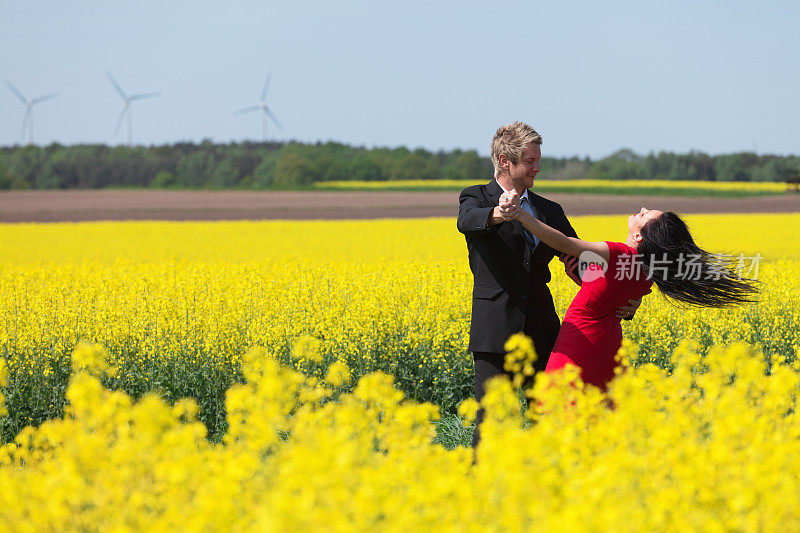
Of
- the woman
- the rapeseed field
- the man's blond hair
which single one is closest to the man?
the man's blond hair

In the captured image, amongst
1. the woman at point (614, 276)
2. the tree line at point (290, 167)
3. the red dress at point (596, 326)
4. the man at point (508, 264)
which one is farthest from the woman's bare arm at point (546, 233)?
the tree line at point (290, 167)

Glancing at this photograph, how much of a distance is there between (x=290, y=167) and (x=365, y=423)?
2701 inches

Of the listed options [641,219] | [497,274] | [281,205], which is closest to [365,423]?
[497,274]

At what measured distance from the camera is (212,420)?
7582 mm

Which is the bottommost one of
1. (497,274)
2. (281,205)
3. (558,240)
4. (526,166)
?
(281,205)

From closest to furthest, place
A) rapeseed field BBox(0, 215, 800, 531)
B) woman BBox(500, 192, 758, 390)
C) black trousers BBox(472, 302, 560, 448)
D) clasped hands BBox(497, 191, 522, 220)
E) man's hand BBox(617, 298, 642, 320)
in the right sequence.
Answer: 1. rapeseed field BBox(0, 215, 800, 531)
2. clasped hands BBox(497, 191, 522, 220)
3. woman BBox(500, 192, 758, 390)
4. man's hand BBox(617, 298, 642, 320)
5. black trousers BBox(472, 302, 560, 448)

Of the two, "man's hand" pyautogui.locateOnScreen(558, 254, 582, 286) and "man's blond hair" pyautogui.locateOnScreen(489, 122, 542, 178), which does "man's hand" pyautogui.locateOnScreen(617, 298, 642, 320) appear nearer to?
"man's hand" pyautogui.locateOnScreen(558, 254, 582, 286)

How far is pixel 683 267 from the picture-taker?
4.54 meters

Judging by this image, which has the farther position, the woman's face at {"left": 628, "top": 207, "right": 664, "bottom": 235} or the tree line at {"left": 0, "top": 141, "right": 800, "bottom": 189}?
the tree line at {"left": 0, "top": 141, "right": 800, "bottom": 189}

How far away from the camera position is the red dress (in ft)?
15.0

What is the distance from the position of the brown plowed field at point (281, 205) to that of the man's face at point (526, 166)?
34.5 m

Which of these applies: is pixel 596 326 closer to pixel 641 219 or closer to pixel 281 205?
pixel 641 219

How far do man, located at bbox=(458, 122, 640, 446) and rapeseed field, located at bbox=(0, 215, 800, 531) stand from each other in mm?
518

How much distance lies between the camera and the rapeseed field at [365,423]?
2729 millimetres
